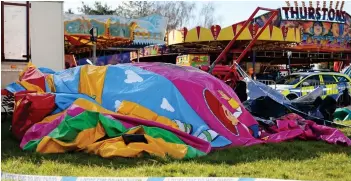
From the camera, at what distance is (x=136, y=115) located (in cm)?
621

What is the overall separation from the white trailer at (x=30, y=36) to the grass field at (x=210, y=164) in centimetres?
356

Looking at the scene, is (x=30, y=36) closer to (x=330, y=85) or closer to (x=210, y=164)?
(x=210, y=164)

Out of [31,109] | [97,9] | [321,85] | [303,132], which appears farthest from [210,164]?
[97,9]

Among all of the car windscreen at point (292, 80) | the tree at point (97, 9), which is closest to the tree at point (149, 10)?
the tree at point (97, 9)

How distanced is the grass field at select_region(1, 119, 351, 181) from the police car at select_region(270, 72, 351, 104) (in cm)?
853

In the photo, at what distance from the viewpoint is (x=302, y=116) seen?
8430mm

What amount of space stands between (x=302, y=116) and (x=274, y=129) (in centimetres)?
146

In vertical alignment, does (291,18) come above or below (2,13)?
above

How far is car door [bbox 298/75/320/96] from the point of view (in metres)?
14.3

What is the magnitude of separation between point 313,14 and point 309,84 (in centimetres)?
1725

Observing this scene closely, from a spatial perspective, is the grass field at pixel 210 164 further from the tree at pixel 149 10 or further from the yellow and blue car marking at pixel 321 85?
the tree at pixel 149 10

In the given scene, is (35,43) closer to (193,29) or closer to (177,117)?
(177,117)

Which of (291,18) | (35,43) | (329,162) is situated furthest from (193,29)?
(329,162)

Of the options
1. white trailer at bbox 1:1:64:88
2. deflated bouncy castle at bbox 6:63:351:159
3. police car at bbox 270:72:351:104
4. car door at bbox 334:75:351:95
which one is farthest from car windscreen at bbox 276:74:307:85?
white trailer at bbox 1:1:64:88
